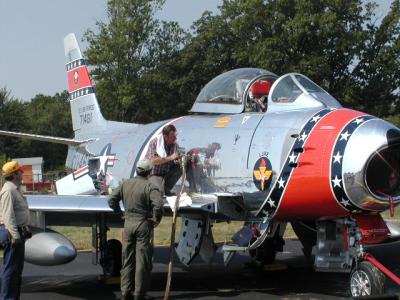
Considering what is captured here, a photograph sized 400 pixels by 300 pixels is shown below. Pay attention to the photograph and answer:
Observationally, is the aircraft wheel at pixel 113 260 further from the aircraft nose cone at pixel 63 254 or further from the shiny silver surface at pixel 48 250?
the aircraft nose cone at pixel 63 254

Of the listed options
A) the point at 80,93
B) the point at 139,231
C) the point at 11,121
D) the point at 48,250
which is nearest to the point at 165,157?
the point at 139,231

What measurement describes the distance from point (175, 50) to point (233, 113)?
129 ft

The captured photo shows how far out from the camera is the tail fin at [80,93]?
13906mm

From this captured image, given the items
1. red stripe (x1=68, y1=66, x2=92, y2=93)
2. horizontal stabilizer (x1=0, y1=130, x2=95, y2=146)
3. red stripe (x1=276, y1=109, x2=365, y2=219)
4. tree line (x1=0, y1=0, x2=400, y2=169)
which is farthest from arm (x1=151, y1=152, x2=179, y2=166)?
tree line (x1=0, y1=0, x2=400, y2=169)

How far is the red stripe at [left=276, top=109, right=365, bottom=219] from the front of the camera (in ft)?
24.2

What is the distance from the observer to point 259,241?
8.14 m

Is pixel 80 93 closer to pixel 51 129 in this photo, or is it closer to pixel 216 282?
pixel 216 282

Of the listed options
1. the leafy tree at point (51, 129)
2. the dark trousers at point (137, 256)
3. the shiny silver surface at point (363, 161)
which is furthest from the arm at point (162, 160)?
the leafy tree at point (51, 129)

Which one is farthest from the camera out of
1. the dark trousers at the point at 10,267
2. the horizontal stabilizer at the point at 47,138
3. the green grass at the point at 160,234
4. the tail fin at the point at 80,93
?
the green grass at the point at 160,234

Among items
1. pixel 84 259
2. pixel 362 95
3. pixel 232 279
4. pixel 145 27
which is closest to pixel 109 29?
pixel 145 27

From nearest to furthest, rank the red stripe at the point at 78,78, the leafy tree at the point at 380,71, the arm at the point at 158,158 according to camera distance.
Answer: the arm at the point at 158,158, the red stripe at the point at 78,78, the leafy tree at the point at 380,71

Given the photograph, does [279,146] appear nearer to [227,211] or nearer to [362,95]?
[227,211]

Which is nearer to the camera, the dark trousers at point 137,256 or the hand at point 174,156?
the dark trousers at point 137,256

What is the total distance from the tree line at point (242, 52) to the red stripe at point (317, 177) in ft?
96.3
